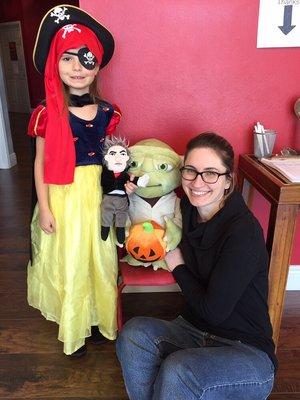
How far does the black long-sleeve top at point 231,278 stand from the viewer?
105 cm

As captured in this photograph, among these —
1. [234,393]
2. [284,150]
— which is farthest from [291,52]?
[234,393]

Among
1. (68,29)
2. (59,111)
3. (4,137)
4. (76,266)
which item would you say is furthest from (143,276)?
(4,137)

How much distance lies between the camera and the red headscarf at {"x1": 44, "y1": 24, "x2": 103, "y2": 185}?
1231 millimetres

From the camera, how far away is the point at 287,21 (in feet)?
5.00

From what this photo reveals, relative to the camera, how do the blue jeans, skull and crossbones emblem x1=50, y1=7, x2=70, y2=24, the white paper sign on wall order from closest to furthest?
1. the blue jeans
2. skull and crossbones emblem x1=50, y1=7, x2=70, y2=24
3. the white paper sign on wall

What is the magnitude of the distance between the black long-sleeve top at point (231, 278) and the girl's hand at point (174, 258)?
0.05 metres

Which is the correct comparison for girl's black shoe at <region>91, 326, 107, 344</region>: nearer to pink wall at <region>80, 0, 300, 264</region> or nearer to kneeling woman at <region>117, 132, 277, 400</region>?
kneeling woman at <region>117, 132, 277, 400</region>

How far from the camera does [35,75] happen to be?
7.52 metres

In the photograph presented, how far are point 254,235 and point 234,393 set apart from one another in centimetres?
43

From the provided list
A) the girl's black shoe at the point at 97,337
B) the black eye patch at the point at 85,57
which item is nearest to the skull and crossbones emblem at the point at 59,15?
the black eye patch at the point at 85,57

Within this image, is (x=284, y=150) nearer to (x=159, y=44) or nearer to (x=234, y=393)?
(x=159, y=44)

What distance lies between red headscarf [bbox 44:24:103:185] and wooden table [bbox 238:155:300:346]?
2.30 feet

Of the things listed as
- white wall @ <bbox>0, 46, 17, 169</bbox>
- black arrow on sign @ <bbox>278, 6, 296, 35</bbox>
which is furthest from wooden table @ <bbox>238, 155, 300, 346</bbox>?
white wall @ <bbox>0, 46, 17, 169</bbox>

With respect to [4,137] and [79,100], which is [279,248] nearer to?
[79,100]
